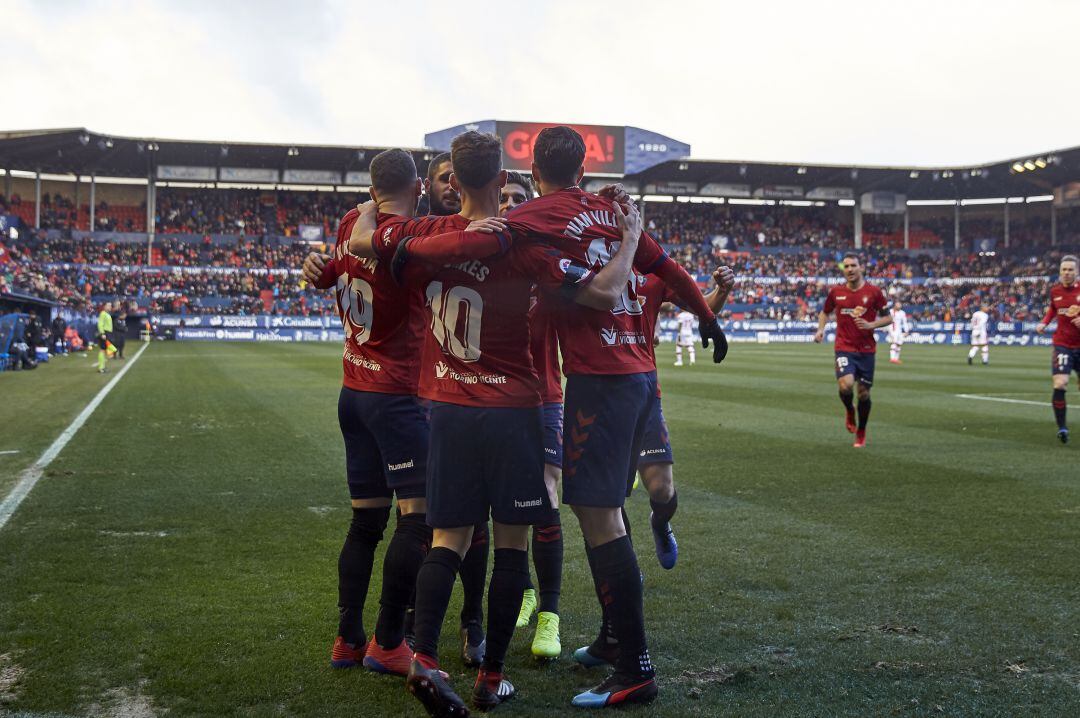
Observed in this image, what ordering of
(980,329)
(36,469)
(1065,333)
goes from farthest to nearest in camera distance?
(980,329) < (1065,333) < (36,469)

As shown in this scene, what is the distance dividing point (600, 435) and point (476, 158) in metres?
1.22

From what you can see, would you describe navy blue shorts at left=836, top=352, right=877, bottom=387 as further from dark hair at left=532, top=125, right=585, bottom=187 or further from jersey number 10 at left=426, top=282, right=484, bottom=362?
jersey number 10 at left=426, top=282, right=484, bottom=362

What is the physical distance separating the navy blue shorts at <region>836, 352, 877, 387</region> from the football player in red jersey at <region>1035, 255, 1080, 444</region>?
2061mm

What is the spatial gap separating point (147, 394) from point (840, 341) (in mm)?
12199

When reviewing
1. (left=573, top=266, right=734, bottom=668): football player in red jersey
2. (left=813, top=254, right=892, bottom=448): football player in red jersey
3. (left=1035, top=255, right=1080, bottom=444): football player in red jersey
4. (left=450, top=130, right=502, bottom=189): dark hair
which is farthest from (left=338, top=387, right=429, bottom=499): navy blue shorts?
(left=1035, top=255, right=1080, bottom=444): football player in red jersey

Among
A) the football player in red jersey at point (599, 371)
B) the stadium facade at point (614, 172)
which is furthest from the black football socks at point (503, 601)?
the stadium facade at point (614, 172)

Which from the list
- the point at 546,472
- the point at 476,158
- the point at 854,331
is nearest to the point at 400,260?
the point at 476,158

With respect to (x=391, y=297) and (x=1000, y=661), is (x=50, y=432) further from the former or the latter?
(x=1000, y=661)

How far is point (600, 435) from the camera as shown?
3.84 meters

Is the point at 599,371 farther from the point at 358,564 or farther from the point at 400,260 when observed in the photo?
the point at 358,564

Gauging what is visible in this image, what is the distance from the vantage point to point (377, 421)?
4.09 meters

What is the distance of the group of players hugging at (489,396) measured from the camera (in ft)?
11.9

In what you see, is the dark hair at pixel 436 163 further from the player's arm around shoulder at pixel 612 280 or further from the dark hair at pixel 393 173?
the player's arm around shoulder at pixel 612 280

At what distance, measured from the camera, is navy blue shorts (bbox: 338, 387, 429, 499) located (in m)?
4.06
